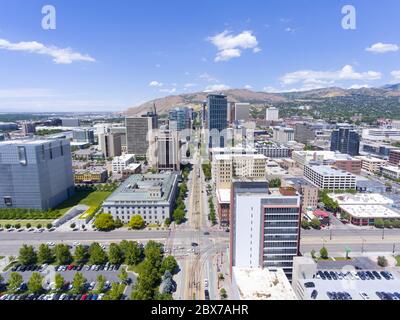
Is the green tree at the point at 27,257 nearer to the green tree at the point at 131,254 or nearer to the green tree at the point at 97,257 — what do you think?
the green tree at the point at 97,257

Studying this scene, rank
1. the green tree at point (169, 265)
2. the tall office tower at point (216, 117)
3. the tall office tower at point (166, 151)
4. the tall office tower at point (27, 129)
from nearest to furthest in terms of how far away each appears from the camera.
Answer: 1. the green tree at point (169, 265)
2. the tall office tower at point (166, 151)
3. the tall office tower at point (216, 117)
4. the tall office tower at point (27, 129)

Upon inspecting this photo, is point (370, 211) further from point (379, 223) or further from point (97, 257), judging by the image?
point (97, 257)

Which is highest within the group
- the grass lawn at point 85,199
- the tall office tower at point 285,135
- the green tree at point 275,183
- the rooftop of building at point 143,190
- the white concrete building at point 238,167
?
the tall office tower at point 285,135

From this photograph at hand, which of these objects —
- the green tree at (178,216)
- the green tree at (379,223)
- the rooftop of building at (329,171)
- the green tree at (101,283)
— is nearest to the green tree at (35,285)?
the green tree at (101,283)

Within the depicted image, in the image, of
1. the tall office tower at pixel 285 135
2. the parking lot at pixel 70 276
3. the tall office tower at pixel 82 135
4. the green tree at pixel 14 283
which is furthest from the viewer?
the tall office tower at pixel 82 135

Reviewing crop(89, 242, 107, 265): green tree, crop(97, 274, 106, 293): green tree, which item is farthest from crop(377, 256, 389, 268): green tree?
crop(89, 242, 107, 265): green tree

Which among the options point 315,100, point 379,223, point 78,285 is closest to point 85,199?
point 78,285
